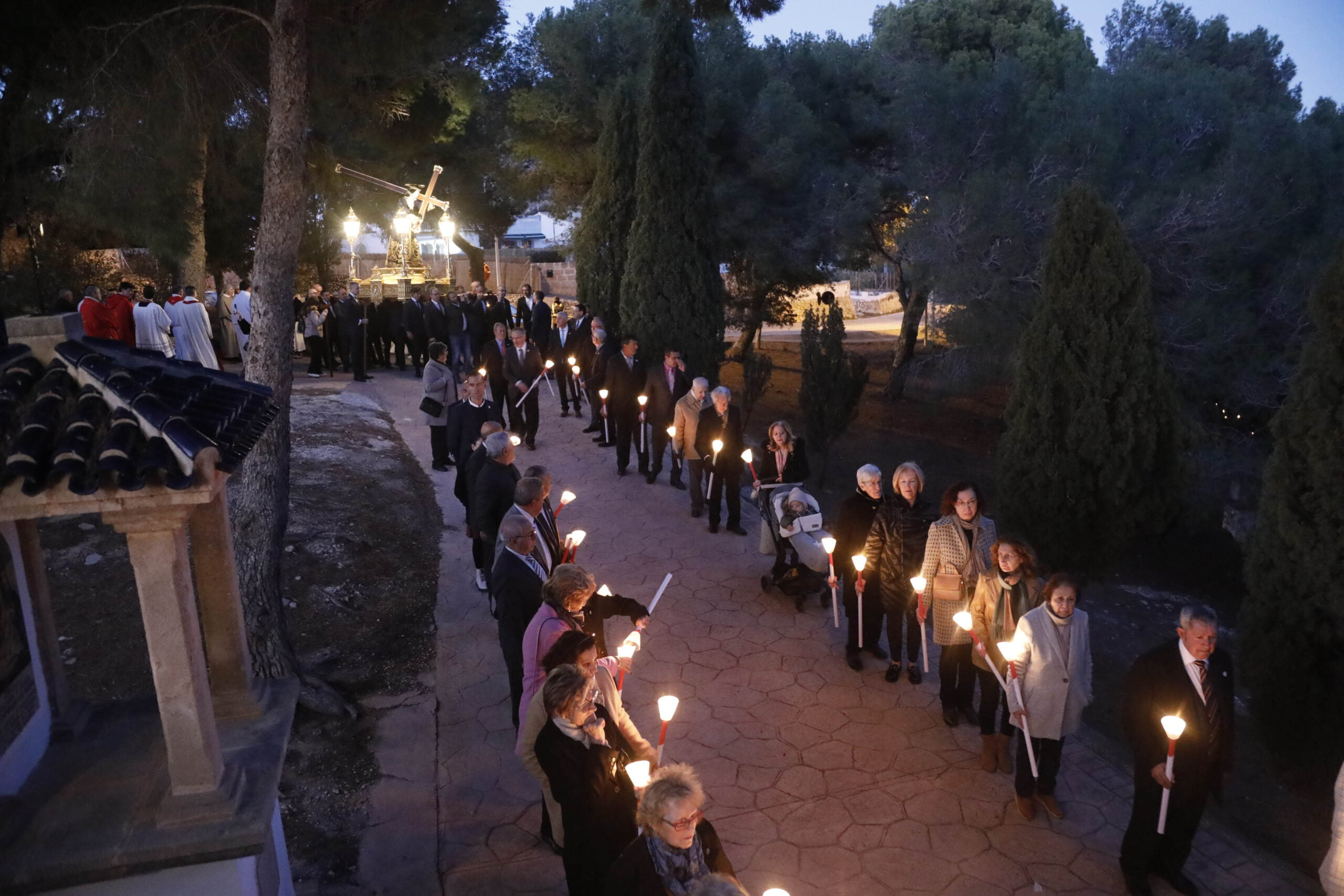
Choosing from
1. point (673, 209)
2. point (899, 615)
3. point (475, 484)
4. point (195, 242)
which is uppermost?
point (673, 209)

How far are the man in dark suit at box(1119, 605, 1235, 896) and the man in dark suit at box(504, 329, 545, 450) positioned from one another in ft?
32.0

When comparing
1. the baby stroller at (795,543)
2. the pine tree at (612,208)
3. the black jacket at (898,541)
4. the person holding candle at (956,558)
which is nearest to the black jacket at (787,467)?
the baby stroller at (795,543)

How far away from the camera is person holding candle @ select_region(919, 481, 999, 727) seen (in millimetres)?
6359

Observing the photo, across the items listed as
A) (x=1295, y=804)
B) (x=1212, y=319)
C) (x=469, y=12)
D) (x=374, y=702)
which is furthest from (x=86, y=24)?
(x=1212, y=319)

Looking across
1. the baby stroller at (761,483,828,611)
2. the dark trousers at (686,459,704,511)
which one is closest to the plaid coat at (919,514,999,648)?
the baby stroller at (761,483,828,611)

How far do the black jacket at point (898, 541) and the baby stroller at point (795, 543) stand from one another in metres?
1.22

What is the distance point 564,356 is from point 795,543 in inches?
329

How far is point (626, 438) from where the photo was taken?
12.8 m

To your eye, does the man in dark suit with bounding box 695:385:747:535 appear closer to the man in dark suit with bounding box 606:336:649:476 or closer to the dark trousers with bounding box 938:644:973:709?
the man in dark suit with bounding box 606:336:649:476

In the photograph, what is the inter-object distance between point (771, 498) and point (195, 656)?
18.4 feet

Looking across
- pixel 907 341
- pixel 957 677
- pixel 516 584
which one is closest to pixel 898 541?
pixel 957 677

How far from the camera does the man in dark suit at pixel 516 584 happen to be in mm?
5668

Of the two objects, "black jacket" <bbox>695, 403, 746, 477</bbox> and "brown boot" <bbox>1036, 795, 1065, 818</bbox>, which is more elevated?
"black jacket" <bbox>695, 403, 746, 477</bbox>

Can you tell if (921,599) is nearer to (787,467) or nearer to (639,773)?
(787,467)
